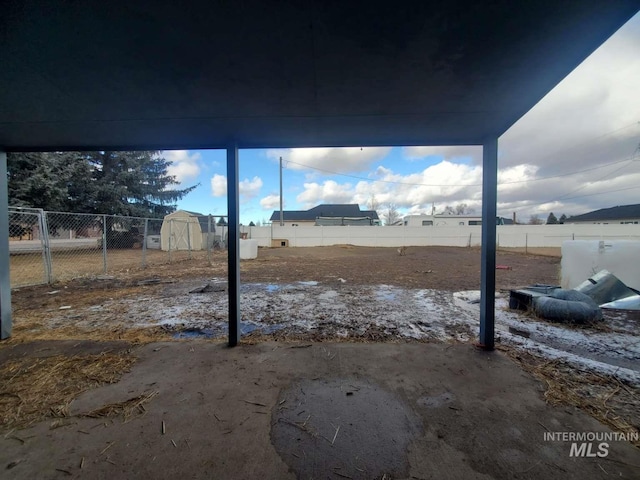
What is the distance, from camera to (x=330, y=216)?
34625 mm

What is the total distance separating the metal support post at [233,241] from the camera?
288 centimetres

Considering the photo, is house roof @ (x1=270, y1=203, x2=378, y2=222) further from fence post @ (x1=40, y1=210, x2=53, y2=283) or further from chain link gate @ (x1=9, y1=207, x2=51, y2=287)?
fence post @ (x1=40, y1=210, x2=53, y2=283)

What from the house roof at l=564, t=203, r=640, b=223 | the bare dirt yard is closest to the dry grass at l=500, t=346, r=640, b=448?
the bare dirt yard

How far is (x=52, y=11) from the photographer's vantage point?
4.16 feet

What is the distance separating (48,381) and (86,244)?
1264cm

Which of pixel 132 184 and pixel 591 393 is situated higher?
pixel 132 184

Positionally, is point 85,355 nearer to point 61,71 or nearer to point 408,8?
point 61,71

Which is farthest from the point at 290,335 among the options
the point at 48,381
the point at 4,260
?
the point at 4,260

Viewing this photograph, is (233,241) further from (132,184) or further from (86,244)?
(132,184)

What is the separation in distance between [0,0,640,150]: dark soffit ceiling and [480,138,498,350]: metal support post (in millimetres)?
290

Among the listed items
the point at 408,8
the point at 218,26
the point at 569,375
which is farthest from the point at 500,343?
the point at 218,26

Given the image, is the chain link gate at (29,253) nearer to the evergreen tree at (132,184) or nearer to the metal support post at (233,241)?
the evergreen tree at (132,184)

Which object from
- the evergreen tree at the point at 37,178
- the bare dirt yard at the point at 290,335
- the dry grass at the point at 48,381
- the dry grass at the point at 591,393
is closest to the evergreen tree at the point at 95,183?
the evergreen tree at the point at 37,178

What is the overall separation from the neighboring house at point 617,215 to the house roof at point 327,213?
26.4 meters
